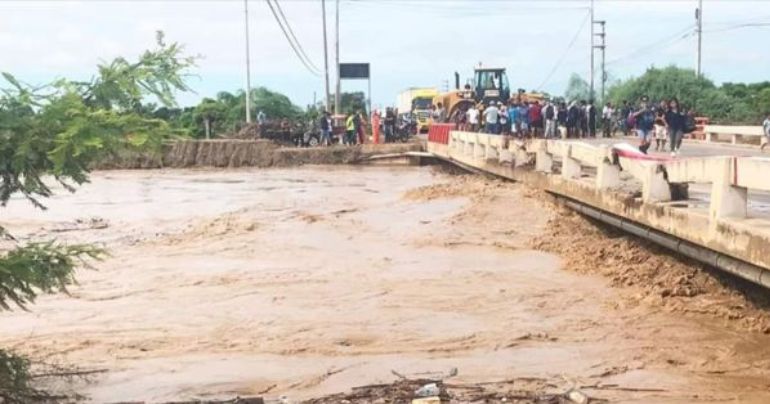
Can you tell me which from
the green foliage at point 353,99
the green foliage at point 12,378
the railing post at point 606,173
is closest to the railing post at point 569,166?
the railing post at point 606,173

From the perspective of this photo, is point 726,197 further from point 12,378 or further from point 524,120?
point 524,120

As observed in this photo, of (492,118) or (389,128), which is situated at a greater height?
(492,118)

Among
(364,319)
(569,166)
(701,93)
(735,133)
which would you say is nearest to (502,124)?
(735,133)

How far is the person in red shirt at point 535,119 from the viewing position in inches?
1246

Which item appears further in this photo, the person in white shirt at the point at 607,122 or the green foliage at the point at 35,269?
the person in white shirt at the point at 607,122

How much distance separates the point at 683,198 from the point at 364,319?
3803mm

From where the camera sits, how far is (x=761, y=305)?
9.88 metres

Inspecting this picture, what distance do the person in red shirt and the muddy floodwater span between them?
11969mm

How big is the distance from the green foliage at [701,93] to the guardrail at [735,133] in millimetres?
11238

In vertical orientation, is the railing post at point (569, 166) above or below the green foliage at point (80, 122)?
below

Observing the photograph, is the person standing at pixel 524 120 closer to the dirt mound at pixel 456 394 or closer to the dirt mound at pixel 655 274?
the dirt mound at pixel 655 274

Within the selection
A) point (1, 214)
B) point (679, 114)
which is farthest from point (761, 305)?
point (1, 214)

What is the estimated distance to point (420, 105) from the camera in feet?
187

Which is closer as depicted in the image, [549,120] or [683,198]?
[683,198]
